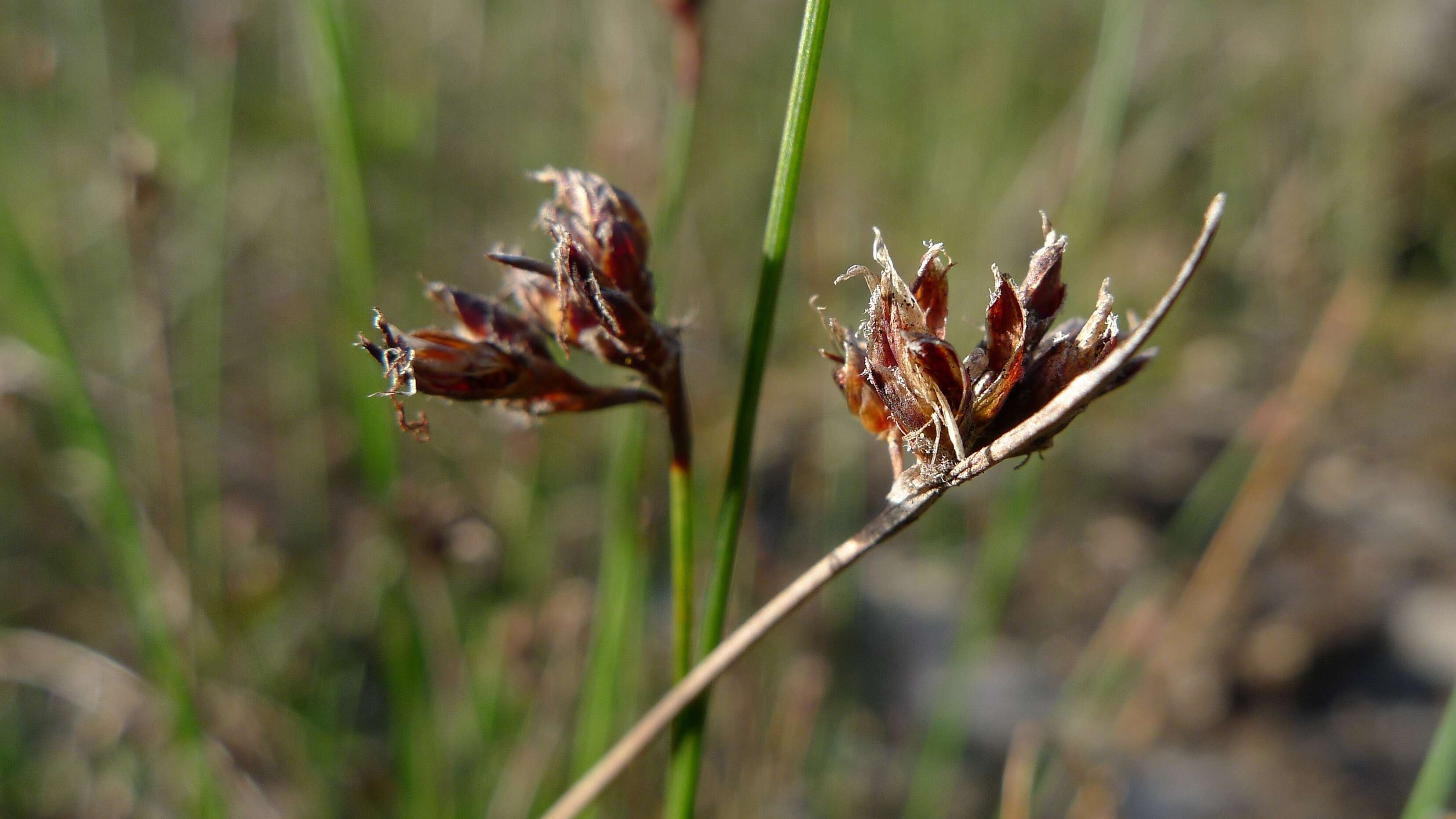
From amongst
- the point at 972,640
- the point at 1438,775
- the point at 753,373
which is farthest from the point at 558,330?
the point at 972,640

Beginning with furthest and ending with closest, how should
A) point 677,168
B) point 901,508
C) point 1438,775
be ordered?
point 677,168
point 1438,775
point 901,508

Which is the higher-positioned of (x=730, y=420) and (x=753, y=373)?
(x=730, y=420)

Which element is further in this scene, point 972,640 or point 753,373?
point 972,640

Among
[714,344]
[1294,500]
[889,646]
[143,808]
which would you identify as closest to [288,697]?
[143,808]

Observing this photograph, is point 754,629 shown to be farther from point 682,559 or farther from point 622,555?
point 622,555

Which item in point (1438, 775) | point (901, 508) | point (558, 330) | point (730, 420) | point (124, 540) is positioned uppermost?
point (730, 420)

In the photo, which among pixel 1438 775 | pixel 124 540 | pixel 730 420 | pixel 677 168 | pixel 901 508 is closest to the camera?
pixel 901 508

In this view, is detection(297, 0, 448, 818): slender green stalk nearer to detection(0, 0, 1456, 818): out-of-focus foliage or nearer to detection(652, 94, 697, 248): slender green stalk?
detection(0, 0, 1456, 818): out-of-focus foliage

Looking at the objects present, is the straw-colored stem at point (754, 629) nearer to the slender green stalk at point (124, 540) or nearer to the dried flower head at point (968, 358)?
the dried flower head at point (968, 358)
